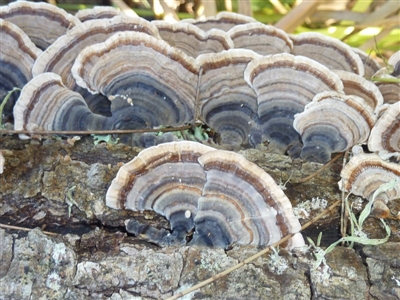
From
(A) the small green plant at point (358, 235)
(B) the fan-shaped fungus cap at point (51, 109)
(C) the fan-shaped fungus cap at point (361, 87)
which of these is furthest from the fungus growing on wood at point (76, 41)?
(A) the small green plant at point (358, 235)

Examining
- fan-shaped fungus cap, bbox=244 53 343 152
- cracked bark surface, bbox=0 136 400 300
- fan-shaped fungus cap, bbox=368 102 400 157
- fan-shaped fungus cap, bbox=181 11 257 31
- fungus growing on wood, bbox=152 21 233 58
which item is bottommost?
cracked bark surface, bbox=0 136 400 300

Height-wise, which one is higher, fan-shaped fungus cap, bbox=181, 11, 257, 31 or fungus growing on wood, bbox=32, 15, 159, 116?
fan-shaped fungus cap, bbox=181, 11, 257, 31

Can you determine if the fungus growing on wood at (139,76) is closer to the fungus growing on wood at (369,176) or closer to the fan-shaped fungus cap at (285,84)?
the fan-shaped fungus cap at (285,84)

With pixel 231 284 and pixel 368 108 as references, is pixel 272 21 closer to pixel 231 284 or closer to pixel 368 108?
pixel 368 108

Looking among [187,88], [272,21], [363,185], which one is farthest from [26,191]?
[272,21]

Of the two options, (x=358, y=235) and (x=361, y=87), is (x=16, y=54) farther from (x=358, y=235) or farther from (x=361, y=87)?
(x=358, y=235)

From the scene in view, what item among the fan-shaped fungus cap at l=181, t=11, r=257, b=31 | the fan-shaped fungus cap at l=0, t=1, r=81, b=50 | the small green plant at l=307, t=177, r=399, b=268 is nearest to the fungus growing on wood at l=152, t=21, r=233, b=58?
the fan-shaped fungus cap at l=181, t=11, r=257, b=31

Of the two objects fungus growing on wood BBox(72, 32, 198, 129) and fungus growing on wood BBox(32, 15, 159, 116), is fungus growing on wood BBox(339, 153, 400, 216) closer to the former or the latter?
fungus growing on wood BBox(72, 32, 198, 129)

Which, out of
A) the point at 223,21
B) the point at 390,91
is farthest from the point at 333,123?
the point at 223,21
